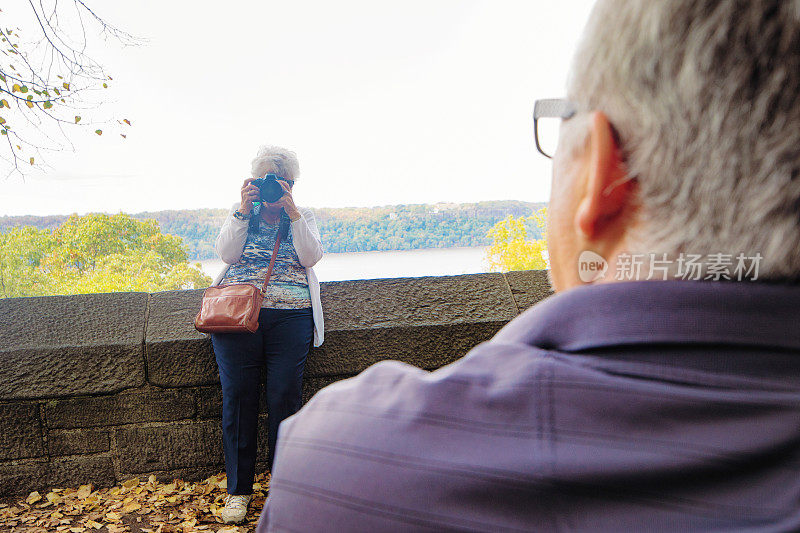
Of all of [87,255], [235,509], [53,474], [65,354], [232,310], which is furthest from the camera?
[87,255]

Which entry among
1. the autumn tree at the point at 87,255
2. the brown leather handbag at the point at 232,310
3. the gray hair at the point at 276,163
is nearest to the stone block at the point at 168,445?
the brown leather handbag at the point at 232,310

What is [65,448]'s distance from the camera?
299cm

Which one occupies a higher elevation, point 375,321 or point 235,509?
point 375,321

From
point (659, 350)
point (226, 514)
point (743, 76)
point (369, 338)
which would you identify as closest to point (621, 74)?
point (743, 76)

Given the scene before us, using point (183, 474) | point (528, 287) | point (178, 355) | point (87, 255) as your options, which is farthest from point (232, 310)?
point (87, 255)

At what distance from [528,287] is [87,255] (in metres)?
5.60

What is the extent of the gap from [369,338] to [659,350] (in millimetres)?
2613

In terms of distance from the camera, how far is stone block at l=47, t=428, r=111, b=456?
297cm

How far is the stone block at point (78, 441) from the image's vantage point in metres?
2.97

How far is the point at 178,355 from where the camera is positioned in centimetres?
294

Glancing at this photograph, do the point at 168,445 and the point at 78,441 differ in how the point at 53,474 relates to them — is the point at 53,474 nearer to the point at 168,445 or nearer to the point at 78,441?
the point at 78,441

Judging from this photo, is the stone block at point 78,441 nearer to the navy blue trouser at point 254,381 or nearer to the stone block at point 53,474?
the stone block at point 53,474

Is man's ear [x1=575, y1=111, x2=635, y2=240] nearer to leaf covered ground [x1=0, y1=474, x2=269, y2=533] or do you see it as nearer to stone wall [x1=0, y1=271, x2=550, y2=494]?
stone wall [x1=0, y1=271, x2=550, y2=494]

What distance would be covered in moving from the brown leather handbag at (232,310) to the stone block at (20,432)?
43.9 inches
